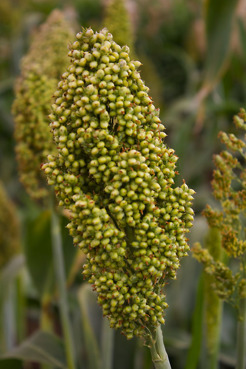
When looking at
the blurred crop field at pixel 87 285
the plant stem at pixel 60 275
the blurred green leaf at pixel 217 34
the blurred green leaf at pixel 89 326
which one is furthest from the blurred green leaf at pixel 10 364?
the blurred green leaf at pixel 217 34

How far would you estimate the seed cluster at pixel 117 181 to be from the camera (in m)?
0.59

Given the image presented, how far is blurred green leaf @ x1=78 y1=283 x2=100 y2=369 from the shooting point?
1.34 metres

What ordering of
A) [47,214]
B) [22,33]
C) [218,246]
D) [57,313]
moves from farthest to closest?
1. [22,33]
2. [57,313]
3. [47,214]
4. [218,246]

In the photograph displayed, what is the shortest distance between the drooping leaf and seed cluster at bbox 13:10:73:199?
0.41 m

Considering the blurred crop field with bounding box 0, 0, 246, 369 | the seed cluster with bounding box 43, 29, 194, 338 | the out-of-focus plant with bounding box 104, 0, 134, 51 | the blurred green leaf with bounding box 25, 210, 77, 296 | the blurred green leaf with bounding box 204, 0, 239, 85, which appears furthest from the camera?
the blurred green leaf with bounding box 204, 0, 239, 85

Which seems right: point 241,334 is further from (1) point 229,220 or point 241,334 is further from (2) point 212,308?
(1) point 229,220

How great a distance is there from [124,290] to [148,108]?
25 cm

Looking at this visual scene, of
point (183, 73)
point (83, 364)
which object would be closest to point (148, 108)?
point (83, 364)

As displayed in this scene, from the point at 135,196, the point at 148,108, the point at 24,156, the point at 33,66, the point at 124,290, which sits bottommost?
the point at 124,290

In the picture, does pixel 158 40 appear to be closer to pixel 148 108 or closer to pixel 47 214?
pixel 47 214

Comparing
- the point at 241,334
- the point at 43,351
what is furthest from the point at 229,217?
the point at 43,351

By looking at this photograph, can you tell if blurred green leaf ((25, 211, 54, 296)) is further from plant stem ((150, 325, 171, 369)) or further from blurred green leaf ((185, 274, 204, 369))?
plant stem ((150, 325, 171, 369))

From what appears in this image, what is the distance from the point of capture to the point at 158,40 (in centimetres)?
460

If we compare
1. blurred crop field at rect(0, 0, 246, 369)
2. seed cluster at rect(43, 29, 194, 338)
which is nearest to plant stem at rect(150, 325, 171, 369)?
seed cluster at rect(43, 29, 194, 338)
